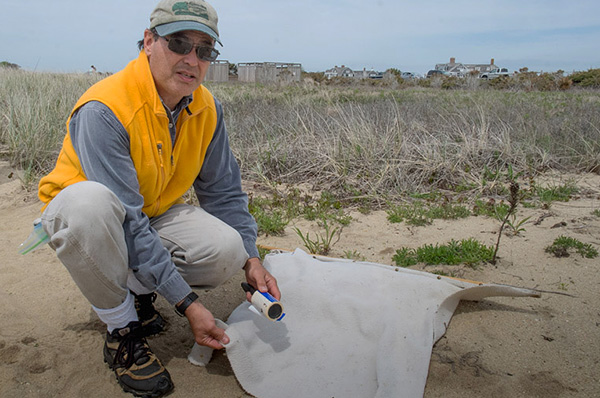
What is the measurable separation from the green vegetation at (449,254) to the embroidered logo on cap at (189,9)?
1929mm

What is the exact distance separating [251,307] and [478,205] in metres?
2.57

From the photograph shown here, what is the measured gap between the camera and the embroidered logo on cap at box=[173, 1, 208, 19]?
1943mm

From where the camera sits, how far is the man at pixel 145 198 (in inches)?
72.9

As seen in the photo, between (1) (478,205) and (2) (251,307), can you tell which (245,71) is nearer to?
(1) (478,205)

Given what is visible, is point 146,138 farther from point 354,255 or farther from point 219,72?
point 219,72

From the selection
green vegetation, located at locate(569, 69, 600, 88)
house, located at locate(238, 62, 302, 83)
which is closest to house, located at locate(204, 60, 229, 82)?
house, located at locate(238, 62, 302, 83)

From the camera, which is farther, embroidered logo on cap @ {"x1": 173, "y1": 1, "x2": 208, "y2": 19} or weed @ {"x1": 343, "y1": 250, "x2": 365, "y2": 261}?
weed @ {"x1": 343, "y1": 250, "x2": 365, "y2": 261}

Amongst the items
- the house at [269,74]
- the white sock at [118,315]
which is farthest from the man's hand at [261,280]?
the house at [269,74]

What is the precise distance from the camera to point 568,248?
10.2ft

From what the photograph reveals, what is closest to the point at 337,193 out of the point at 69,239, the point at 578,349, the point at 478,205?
the point at 478,205

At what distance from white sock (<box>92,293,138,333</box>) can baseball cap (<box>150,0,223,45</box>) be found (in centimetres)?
115

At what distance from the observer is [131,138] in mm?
1964

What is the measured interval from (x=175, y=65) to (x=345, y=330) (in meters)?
1.43

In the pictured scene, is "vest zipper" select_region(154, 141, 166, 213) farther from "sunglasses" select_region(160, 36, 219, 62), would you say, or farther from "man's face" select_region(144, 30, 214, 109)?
"sunglasses" select_region(160, 36, 219, 62)
